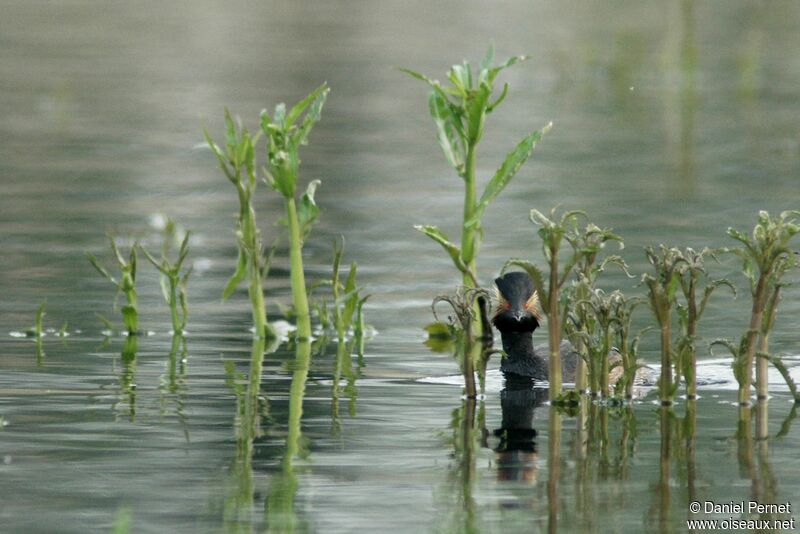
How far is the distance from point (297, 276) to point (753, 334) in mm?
2983

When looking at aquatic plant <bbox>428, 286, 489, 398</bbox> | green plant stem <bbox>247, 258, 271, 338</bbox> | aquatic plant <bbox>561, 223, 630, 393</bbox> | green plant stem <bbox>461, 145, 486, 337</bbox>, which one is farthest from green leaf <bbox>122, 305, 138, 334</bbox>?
aquatic plant <bbox>561, 223, 630, 393</bbox>

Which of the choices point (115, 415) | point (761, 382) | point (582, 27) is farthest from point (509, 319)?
point (582, 27)

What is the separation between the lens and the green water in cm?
612

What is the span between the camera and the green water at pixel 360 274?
6125mm

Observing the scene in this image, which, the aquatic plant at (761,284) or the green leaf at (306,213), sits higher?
the green leaf at (306,213)

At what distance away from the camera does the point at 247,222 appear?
9508 millimetres

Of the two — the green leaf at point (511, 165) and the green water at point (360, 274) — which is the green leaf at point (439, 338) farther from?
the green leaf at point (511, 165)

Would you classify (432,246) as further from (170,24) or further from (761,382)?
(170,24)

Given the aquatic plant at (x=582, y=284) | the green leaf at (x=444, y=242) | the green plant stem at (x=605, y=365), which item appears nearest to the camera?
the aquatic plant at (x=582, y=284)

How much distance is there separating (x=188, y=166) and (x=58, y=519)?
41.7ft

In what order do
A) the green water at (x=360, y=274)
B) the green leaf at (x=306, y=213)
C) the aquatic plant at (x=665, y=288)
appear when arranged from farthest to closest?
the green leaf at (x=306, y=213)
the aquatic plant at (x=665, y=288)
the green water at (x=360, y=274)

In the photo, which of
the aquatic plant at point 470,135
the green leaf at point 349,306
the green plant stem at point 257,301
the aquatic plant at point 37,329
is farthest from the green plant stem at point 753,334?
the aquatic plant at point 37,329

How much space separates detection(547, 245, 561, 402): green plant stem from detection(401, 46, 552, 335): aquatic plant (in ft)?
3.98

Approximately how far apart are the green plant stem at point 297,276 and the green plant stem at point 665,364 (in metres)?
2.54
